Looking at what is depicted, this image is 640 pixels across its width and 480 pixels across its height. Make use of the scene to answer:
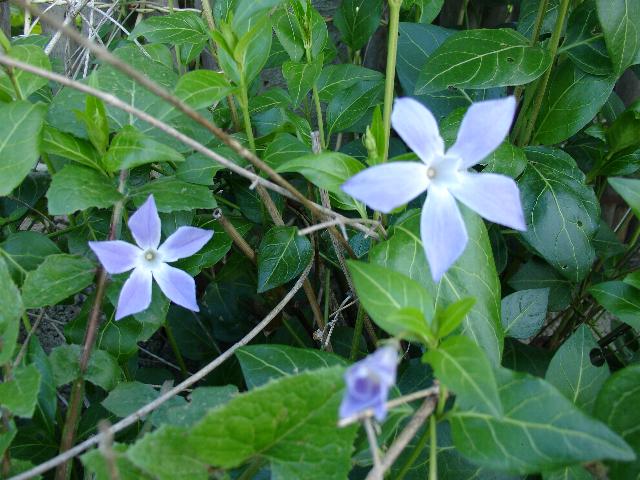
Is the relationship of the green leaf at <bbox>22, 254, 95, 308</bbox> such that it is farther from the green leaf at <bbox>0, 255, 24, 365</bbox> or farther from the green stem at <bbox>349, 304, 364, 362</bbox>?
the green stem at <bbox>349, 304, 364, 362</bbox>

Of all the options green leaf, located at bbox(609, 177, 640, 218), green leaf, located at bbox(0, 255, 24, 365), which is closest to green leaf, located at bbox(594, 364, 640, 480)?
green leaf, located at bbox(609, 177, 640, 218)

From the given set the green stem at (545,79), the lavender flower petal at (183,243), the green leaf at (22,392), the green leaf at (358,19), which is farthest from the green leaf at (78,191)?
the green stem at (545,79)

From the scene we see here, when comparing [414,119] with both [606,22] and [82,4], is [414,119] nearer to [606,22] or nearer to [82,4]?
[606,22]

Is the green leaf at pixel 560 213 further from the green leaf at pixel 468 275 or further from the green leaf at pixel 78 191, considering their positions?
the green leaf at pixel 78 191

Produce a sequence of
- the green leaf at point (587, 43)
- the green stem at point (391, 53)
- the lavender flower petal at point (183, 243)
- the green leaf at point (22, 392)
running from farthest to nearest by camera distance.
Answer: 1. the green leaf at point (587, 43)
2. the lavender flower petal at point (183, 243)
3. the green stem at point (391, 53)
4. the green leaf at point (22, 392)

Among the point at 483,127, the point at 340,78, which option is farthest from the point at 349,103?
the point at 483,127

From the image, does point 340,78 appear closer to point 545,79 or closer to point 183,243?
point 545,79
